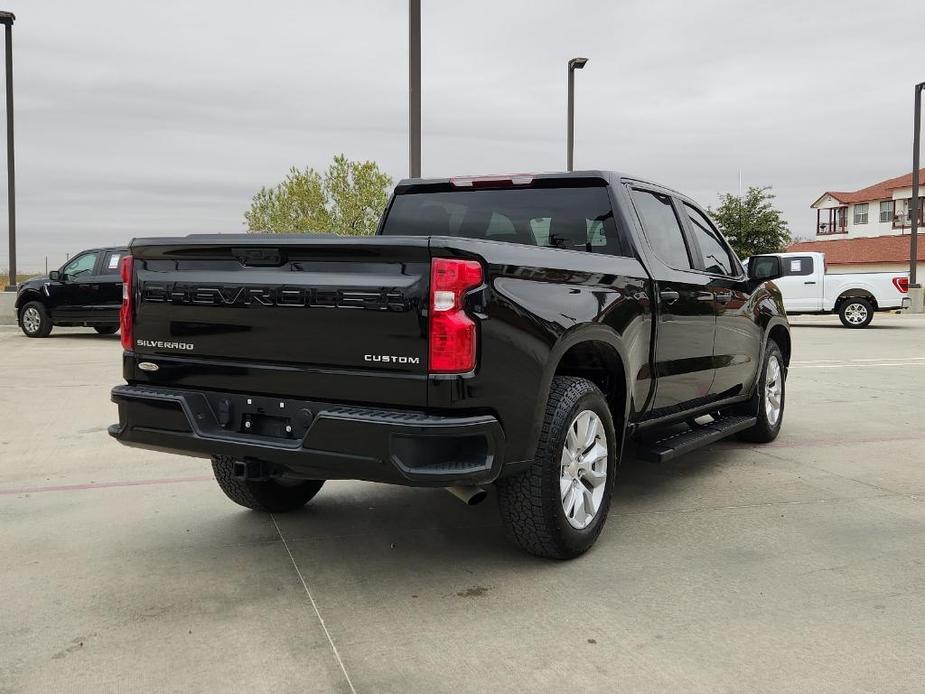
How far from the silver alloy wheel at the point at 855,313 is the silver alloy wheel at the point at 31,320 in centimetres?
1836

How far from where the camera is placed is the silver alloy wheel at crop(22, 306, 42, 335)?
56.9 feet

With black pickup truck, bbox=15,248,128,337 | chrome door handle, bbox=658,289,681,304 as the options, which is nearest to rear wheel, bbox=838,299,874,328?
black pickup truck, bbox=15,248,128,337

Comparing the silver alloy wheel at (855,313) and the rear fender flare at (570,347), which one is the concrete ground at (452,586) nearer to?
the rear fender flare at (570,347)

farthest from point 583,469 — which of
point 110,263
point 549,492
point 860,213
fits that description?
point 860,213

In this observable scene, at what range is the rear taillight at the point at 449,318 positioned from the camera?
3.38m

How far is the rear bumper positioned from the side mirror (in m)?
3.56

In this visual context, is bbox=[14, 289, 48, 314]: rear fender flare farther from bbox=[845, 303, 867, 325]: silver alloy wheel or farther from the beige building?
the beige building

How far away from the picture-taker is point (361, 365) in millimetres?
3525

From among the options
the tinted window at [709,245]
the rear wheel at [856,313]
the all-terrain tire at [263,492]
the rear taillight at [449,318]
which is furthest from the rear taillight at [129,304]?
the rear wheel at [856,313]

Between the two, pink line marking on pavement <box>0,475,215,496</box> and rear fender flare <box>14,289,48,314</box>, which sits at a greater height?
rear fender flare <box>14,289,48,314</box>

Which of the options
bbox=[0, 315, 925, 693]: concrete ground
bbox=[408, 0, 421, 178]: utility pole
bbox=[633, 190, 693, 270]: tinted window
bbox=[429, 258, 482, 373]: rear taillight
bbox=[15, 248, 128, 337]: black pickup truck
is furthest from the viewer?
bbox=[15, 248, 128, 337]: black pickup truck

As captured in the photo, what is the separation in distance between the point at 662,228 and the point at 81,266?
1434cm

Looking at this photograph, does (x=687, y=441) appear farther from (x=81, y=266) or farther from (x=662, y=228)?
(x=81, y=266)

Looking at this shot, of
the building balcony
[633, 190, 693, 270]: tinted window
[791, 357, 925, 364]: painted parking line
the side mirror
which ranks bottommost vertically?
[791, 357, 925, 364]: painted parking line
